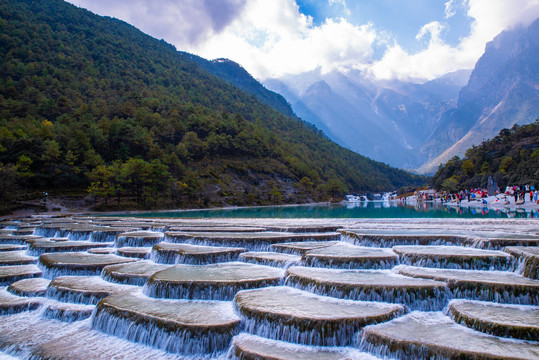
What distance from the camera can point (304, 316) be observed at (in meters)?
8.57

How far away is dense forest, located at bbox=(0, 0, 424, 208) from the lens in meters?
66.9

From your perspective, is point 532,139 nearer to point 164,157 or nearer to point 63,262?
point 164,157

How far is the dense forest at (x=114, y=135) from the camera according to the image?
220ft

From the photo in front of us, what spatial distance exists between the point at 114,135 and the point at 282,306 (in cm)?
8939

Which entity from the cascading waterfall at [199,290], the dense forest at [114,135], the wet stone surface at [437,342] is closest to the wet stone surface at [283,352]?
the wet stone surface at [437,342]

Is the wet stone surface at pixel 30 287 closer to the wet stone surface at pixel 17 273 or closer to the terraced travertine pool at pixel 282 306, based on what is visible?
the terraced travertine pool at pixel 282 306

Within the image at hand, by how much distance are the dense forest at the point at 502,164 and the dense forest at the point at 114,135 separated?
40.2m

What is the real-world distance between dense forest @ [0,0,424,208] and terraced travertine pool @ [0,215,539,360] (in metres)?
46.9

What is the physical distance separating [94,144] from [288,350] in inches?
3464

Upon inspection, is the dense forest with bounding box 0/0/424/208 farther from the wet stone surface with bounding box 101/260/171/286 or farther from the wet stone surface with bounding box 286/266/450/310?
the wet stone surface with bounding box 286/266/450/310

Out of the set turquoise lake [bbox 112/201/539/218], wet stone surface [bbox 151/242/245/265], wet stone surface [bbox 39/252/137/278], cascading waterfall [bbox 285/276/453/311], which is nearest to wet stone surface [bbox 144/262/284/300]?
wet stone surface [bbox 151/242/245/265]

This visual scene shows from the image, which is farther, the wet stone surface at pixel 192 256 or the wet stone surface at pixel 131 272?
the wet stone surface at pixel 192 256

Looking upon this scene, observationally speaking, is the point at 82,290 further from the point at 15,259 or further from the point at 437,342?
the point at 437,342

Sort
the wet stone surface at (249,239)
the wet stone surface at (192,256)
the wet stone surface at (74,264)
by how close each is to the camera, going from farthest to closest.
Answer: the wet stone surface at (249,239) < the wet stone surface at (192,256) < the wet stone surface at (74,264)
